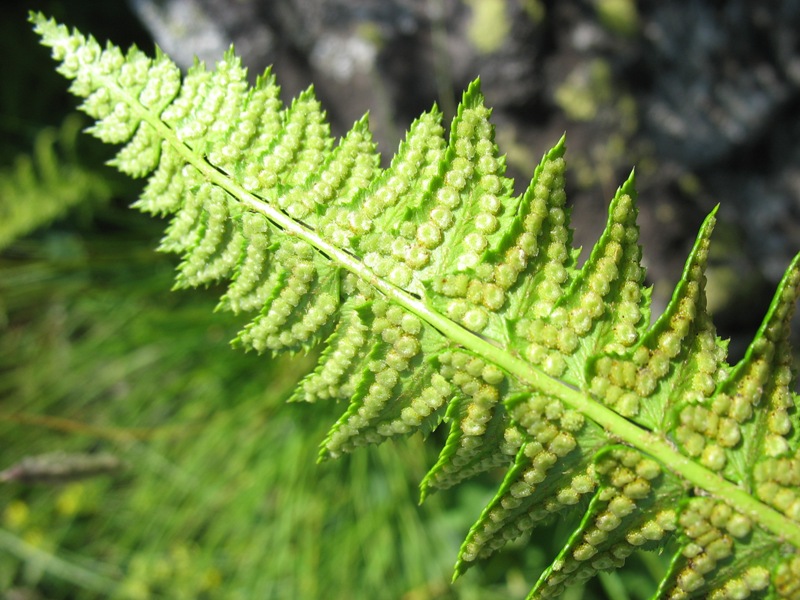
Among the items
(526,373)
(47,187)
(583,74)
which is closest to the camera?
(526,373)

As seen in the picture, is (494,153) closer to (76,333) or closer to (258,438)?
(258,438)

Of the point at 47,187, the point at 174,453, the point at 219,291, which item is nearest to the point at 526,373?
the point at 219,291

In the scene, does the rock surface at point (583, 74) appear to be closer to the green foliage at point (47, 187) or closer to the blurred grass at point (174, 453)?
the green foliage at point (47, 187)

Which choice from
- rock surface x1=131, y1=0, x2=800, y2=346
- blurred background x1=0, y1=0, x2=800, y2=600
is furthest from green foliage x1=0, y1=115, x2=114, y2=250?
rock surface x1=131, y1=0, x2=800, y2=346

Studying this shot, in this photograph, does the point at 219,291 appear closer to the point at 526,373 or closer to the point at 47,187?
the point at 47,187

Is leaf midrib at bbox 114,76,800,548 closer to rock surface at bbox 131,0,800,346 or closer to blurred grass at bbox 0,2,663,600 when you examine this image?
rock surface at bbox 131,0,800,346

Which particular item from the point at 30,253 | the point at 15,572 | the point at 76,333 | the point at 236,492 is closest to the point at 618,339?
the point at 236,492
